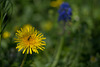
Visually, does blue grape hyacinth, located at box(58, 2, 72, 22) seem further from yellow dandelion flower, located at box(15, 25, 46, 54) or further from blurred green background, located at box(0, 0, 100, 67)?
yellow dandelion flower, located at box(15, 25, 46, 54)

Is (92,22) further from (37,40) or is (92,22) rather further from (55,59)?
(37,40)

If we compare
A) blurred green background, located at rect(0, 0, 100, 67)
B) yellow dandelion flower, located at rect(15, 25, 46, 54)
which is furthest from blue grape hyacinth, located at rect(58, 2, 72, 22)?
yellow dandelion flower, located at rect(15, 25, 46, 54)

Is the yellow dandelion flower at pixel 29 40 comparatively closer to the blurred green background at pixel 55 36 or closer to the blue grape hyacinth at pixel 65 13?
the blurred green background at pixel 55 36

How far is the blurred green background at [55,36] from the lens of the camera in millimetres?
1858

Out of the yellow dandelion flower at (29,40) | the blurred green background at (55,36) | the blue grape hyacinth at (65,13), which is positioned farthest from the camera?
the blue grape hyacinth at (65,13)

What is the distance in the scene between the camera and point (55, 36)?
283 cm

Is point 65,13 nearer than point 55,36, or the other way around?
point 65,13

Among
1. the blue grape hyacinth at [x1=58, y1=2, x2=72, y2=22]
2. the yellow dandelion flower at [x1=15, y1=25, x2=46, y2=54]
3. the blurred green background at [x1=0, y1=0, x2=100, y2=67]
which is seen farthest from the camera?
the blue grape hyacinth at [x1=58, y1=2, x2=72, y2=22]

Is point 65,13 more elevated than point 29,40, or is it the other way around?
point 65,13

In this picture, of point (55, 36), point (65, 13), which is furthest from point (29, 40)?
point (55, 36)

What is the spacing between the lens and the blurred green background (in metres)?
1.86

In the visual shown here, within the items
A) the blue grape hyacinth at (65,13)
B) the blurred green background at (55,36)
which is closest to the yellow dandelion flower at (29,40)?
the blurred green background at (55,36)

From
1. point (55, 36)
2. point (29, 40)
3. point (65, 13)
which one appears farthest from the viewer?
point (55, 36)

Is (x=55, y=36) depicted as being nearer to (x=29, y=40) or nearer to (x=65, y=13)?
(x=65, y=13)
